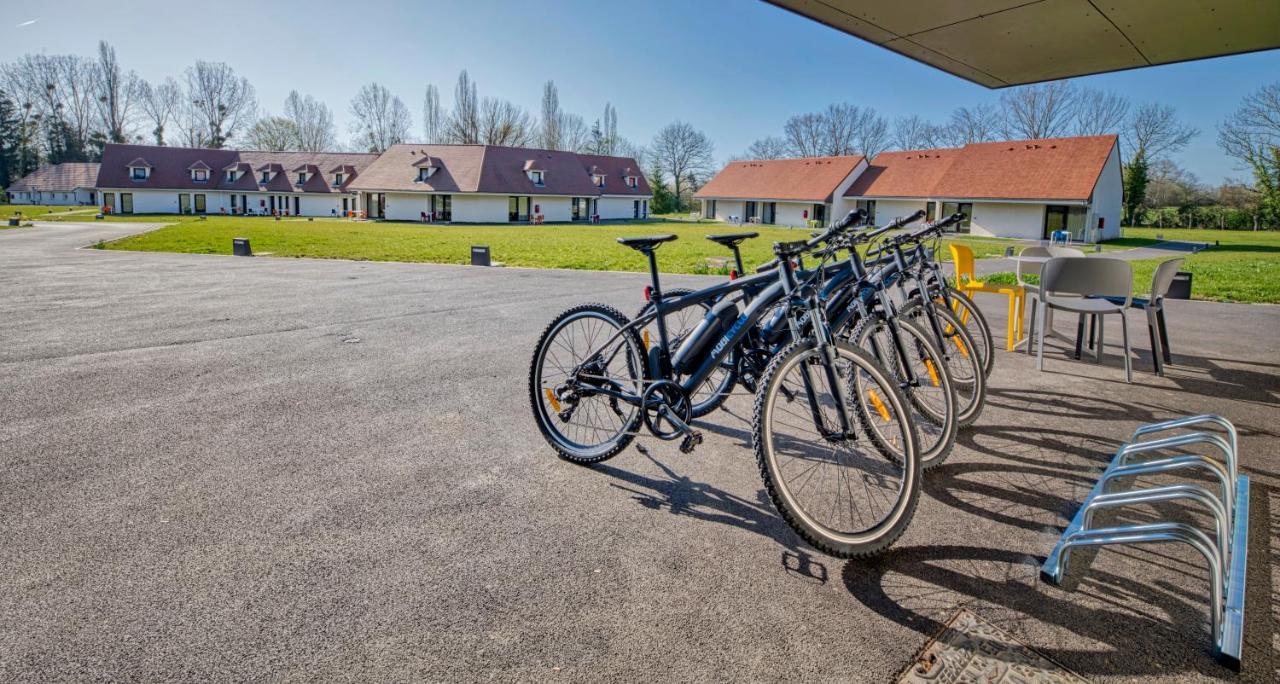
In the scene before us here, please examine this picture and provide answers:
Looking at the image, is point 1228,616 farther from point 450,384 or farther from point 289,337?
point 289,337

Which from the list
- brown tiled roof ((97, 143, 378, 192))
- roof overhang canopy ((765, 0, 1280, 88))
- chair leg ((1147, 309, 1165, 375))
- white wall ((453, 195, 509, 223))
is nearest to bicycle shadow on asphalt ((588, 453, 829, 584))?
roof overhang canopy ((765, 0, 1280, 88))

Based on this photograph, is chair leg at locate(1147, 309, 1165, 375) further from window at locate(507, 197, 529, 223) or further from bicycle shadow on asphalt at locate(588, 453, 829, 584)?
window at locate(507, 197, 529, 223)

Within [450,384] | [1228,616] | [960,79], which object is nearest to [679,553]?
[1228,616]

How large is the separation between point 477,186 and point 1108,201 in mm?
43196

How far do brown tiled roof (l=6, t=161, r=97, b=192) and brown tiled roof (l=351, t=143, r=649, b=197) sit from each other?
33996mm

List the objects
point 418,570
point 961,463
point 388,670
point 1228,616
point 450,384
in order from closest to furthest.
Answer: point 388,670, point 1228,616, point 418,570, point 961,463, point 450,384

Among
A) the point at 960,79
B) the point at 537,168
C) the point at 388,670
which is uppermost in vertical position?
the point at 537,168

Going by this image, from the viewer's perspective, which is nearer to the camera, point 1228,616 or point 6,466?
point 1228,616

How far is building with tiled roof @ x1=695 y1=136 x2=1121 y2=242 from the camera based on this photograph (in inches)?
1626

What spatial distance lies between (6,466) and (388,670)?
2952mm

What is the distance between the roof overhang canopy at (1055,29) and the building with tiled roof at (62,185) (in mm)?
85622

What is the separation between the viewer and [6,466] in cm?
362

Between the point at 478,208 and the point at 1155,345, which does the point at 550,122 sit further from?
the point at 1155,345

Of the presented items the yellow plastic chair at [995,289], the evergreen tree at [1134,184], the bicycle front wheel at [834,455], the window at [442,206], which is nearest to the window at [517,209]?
the window at [442,206]
